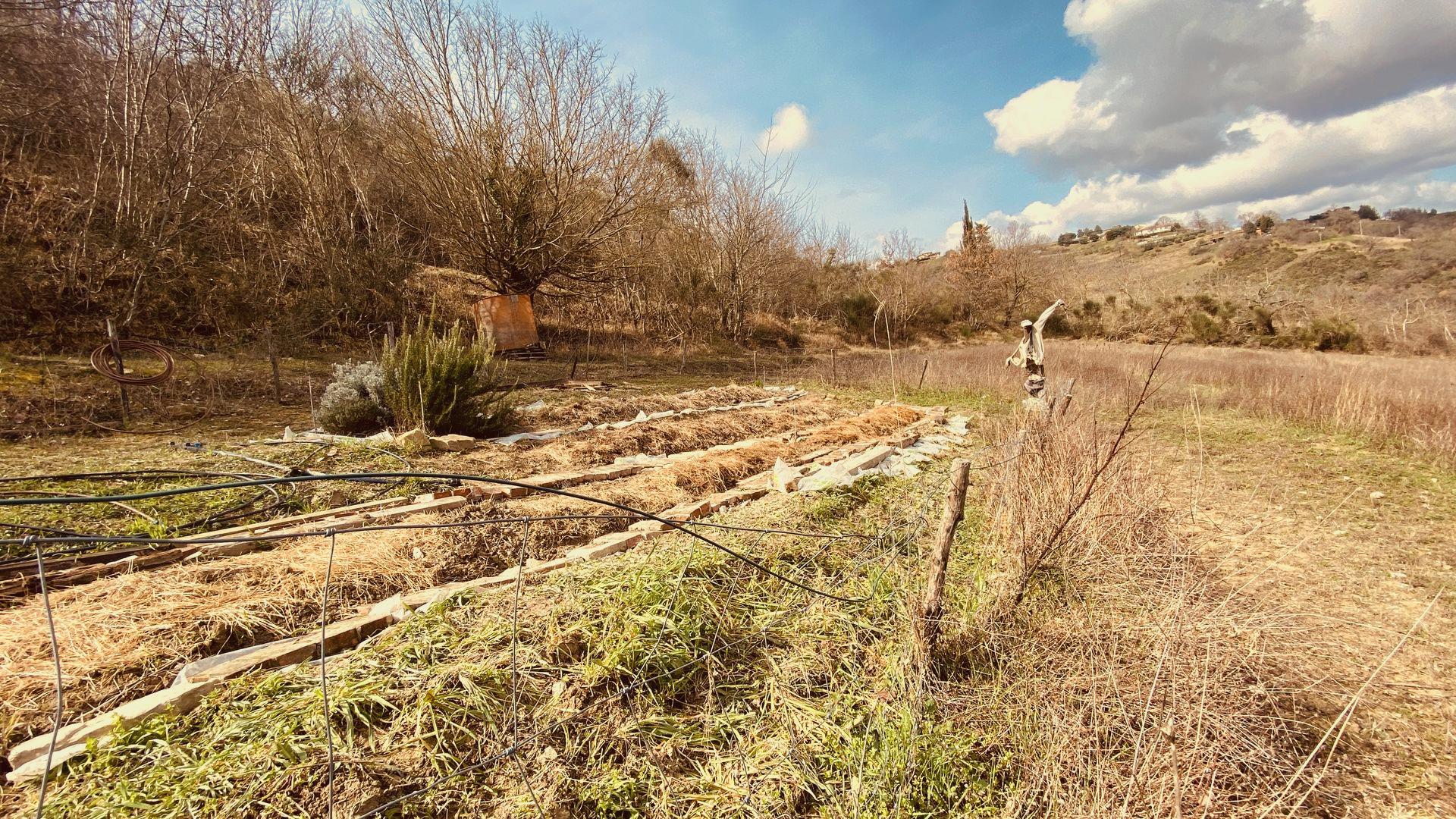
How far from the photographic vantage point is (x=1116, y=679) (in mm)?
2166

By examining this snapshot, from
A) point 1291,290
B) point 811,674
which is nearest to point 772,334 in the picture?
point 1291,290

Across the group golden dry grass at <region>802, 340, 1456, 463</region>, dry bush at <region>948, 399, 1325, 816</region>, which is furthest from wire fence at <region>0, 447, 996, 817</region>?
golden dry grass at <region>802, 340, 1456, 463</region>

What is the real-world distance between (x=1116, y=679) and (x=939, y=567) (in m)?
0.79

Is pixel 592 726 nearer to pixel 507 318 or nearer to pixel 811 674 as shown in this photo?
pixel 811 674

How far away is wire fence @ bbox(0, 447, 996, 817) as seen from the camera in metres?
1.22

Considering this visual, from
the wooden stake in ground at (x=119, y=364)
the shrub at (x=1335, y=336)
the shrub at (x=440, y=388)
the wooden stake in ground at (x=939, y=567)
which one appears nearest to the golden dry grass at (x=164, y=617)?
the wooden stake in ground at (x=939, y=567)

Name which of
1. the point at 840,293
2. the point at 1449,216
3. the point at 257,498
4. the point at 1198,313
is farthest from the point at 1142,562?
the point at 1449,216

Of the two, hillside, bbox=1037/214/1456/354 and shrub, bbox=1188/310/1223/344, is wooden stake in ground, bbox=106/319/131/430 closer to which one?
hillside, bbox=1037/214/1456/354

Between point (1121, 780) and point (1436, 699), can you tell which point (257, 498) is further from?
point (1436, 699)

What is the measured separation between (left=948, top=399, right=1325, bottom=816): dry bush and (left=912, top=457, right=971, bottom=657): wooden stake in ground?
0.26 metres

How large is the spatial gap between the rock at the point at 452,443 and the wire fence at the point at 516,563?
87.9 inches

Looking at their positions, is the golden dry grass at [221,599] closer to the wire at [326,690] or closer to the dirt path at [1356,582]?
the wire at [326,690]

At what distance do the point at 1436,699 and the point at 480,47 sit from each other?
1514 cm

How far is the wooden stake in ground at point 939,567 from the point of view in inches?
89.7
